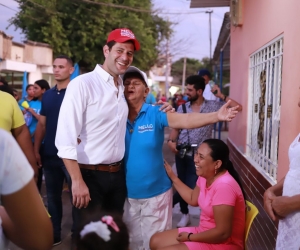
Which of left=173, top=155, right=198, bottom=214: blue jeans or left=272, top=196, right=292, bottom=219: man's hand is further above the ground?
left=272, top=196, right=292, bottom=219: man's hand

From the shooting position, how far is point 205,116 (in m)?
3.08

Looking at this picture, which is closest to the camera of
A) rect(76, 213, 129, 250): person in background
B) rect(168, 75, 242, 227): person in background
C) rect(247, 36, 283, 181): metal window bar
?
rect(76, 213, 129, 250): person in background

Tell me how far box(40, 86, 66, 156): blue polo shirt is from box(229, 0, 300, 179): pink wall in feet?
7.47

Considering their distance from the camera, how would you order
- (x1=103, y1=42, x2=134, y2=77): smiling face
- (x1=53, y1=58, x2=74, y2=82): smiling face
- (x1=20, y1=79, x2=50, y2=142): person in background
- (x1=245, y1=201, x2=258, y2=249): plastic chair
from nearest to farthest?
(x1=245, y1=201, x2=258, y2=249): plastic chair < (x1=103, y1=42, x2=134, y2=77): smiling face < (x1=53, y1=58, x2=74, y2=82): smiling face < (x1=20, y1=79, x2=50, y2=142): person in background

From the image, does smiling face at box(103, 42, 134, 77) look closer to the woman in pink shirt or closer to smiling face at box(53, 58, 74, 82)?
the woman in pink shirt

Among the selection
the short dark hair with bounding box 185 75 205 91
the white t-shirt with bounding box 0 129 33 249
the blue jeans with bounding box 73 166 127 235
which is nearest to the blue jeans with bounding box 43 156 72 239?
the blue jeans with bounding box 73 166 127 235

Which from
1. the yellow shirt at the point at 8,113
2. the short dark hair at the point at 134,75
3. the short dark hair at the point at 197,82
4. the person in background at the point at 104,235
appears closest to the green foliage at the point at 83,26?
the short dark hair at the point at 197,82

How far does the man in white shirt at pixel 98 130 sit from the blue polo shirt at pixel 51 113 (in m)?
1.47

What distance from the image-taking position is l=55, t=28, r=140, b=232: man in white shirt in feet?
9.12

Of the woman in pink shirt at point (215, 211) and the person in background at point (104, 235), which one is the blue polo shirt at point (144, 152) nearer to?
the woman in pink shirt at point (215, 211)

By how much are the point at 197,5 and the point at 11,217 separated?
8.26 m

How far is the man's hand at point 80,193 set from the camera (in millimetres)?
2756

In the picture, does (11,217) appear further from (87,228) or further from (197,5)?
(197,5)

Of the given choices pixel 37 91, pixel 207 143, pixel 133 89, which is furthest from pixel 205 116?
pixel 37 91
